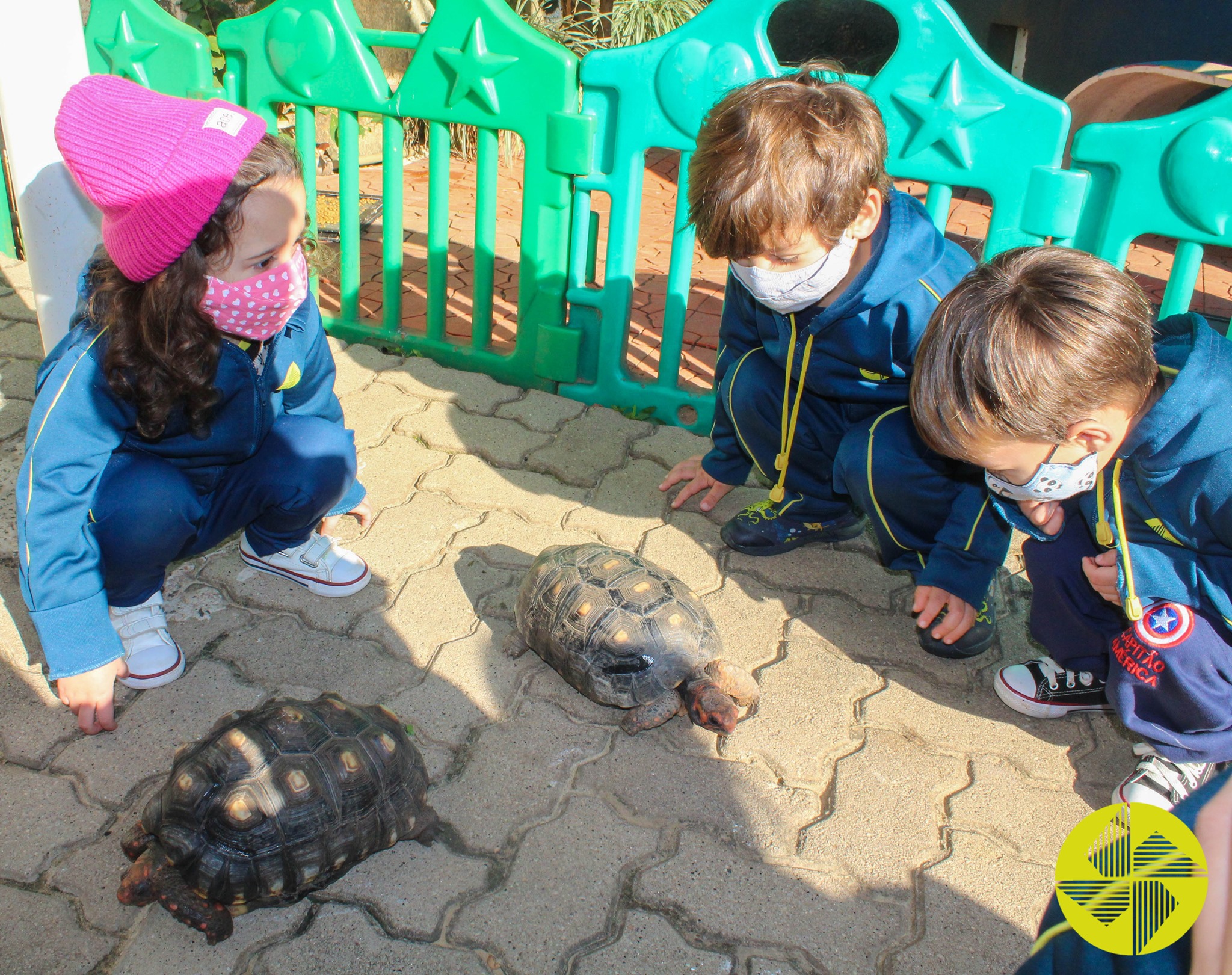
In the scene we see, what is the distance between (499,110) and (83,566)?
6.92 feet

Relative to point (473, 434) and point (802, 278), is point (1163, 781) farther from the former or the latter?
point (473, 434)

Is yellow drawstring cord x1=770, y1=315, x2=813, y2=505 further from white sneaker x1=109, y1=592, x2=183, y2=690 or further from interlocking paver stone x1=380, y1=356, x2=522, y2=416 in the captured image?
white sneaker x1=109, y1=592, x2=183, y2=690

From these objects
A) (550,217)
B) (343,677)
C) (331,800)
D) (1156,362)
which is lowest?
(343,677)

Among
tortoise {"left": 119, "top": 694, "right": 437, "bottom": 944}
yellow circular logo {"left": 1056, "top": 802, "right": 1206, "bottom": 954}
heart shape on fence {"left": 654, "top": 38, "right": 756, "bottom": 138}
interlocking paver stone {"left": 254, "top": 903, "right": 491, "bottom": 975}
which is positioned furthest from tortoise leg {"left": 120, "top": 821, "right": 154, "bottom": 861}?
heart shape on fence {"left": 654, "top": 38, "right": 756, "bottom": 138}

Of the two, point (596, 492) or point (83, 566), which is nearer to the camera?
point (83, 566)

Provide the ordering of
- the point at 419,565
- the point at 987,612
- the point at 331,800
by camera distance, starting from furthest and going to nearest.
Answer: the point at 419,565
the point at 987,612
the point at 331,800

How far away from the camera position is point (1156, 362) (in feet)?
6.17

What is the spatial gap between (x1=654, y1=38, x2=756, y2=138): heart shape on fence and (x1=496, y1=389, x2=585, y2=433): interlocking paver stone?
1063 mm

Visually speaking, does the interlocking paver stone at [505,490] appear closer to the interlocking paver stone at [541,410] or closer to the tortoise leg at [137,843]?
the interlocking paver stone at [541,410]

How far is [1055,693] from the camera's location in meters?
2.41

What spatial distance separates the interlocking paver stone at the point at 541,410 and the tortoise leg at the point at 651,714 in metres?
1.44

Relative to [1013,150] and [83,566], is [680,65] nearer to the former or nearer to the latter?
[1013,150]

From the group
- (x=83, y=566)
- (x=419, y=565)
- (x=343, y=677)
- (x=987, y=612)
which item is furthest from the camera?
(x=419, y=565)

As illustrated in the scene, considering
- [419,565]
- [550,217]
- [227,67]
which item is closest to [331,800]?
[419,565]
